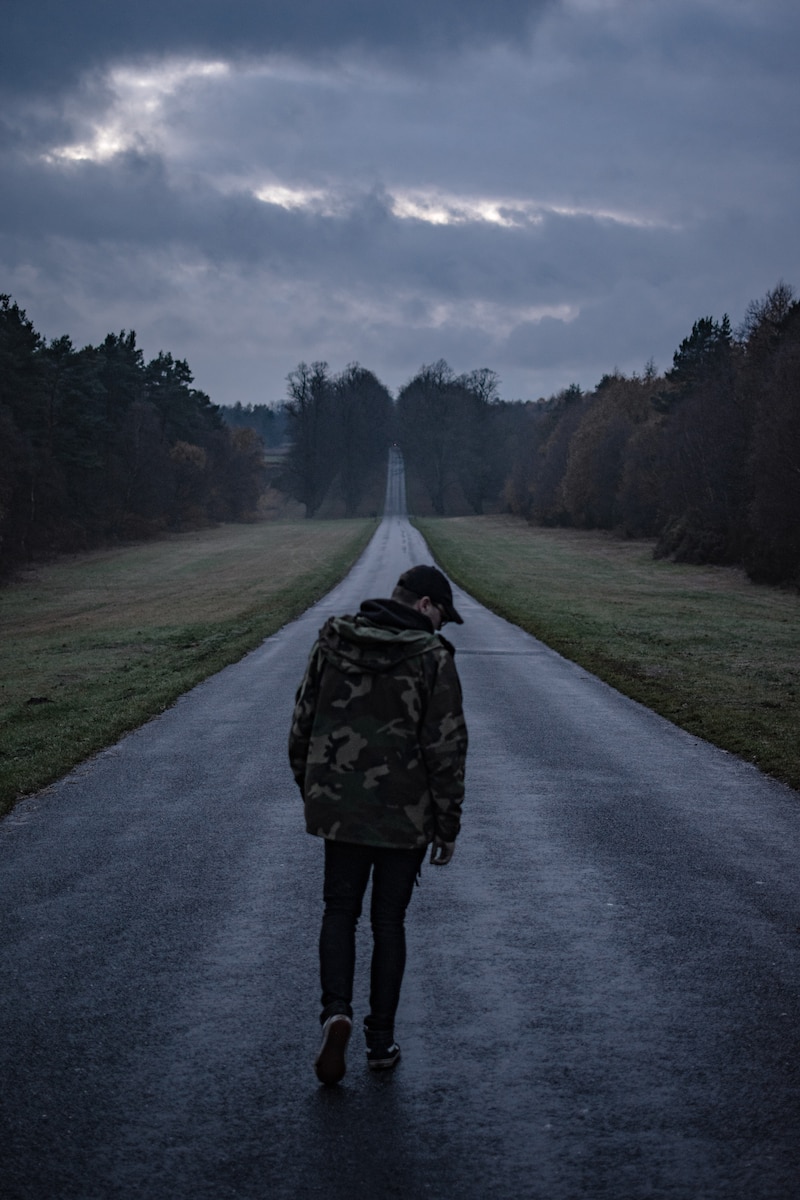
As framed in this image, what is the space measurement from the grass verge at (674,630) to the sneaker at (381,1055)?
6.78 meters

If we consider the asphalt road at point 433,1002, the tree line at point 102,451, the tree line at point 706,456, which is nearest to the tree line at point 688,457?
the tree line at point 706,456

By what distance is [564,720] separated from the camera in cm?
1353

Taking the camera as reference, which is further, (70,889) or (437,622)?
(70,889)

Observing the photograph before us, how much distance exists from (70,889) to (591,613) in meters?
24.3

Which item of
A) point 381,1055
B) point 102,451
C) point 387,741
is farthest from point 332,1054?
point 102,451

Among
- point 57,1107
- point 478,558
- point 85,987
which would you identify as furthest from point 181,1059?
point 478,558

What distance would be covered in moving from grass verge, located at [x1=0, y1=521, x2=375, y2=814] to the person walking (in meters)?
5.74

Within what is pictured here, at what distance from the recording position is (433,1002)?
5.23 meters

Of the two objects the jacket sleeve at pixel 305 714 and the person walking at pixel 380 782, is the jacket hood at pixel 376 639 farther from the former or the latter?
the jacket sleeve at pixel 305 714

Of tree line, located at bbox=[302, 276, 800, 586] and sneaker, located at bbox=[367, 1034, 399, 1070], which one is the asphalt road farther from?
tree line, located at bbox=[302, 276, 800, 586]

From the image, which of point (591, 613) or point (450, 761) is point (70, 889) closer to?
point (450, 761)

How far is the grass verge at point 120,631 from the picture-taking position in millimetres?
13133

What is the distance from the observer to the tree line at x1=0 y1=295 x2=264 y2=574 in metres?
52.7

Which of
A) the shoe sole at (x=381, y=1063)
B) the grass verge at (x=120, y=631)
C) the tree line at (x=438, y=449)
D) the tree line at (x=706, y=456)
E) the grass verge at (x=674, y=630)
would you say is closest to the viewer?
the shoe sole at (x=381, y=1063)
